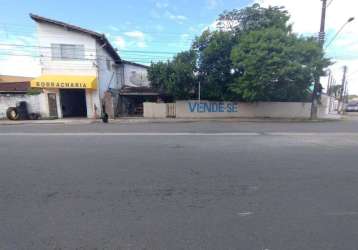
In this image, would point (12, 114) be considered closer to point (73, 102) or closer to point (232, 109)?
point (73, 102)

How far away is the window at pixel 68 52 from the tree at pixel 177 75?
6279 mm

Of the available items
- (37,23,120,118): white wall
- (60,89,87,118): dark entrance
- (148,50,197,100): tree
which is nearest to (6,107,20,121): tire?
(37,23,120,118): white wall

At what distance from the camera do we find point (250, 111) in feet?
73.6

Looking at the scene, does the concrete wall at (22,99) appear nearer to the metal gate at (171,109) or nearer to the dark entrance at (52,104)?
the dark entrance at (52,104)

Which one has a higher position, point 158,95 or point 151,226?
point 158,95

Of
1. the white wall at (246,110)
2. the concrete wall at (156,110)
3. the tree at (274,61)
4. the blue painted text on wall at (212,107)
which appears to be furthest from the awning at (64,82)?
the tree at (274,61)

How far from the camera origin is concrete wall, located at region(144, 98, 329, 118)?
70.7ft

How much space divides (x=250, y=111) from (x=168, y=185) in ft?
64.9

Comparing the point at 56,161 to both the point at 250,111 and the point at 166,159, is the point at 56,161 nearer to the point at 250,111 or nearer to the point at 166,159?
the point at 166,159

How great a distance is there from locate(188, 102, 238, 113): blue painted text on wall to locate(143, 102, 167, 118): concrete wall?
8.32 feet

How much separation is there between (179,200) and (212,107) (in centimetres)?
1880

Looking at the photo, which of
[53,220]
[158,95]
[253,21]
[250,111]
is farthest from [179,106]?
[53,220]

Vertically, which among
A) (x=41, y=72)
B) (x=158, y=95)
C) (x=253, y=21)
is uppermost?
(x=253, y=21)

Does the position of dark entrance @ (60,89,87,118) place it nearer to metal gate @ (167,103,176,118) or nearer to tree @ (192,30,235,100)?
metal gate @ (167,103,176,118)
